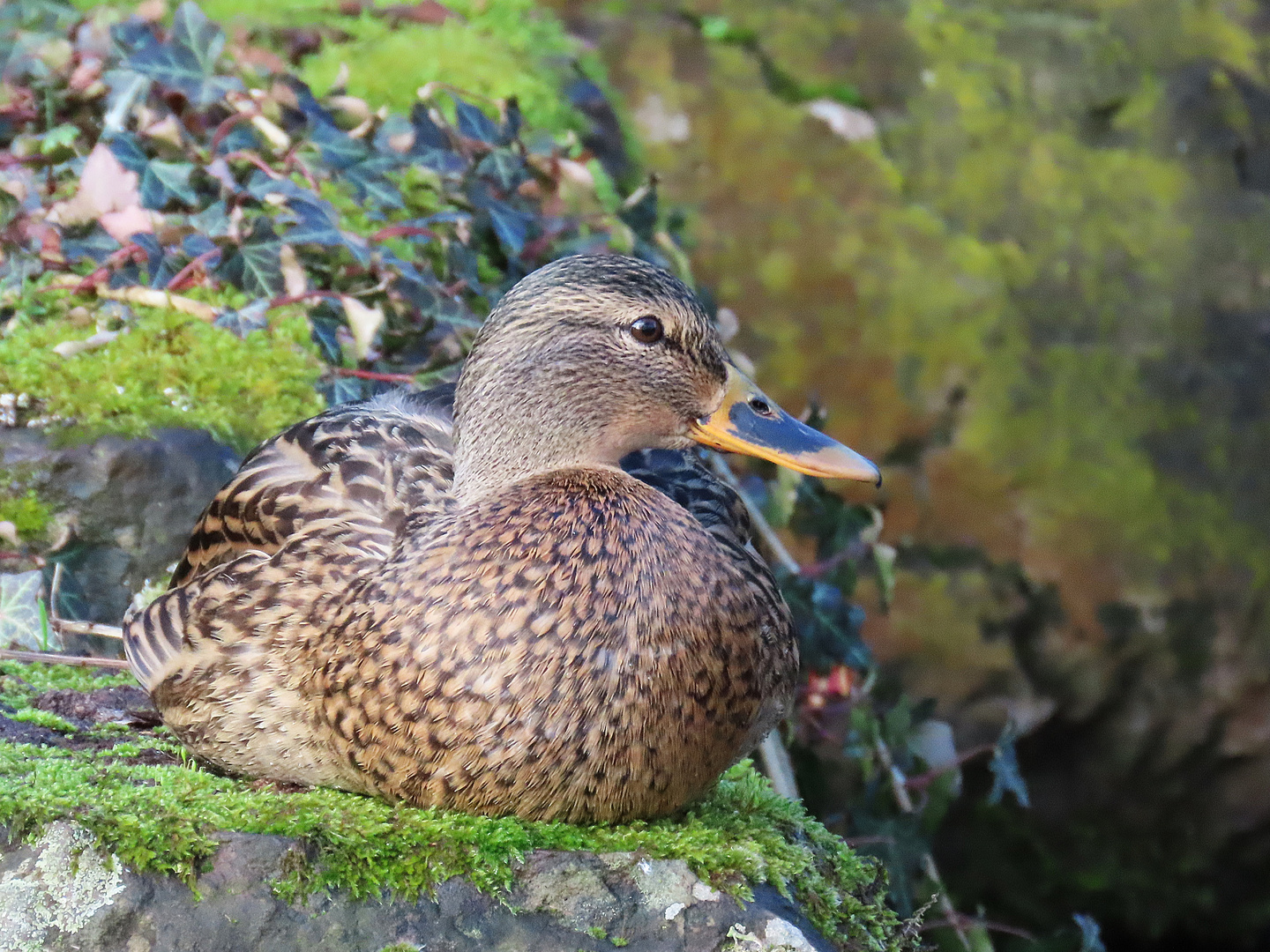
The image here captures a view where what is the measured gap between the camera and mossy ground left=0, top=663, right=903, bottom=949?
6.86 ft

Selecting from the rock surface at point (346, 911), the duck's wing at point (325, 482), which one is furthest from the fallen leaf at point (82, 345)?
the rock surface at point (346, 911)

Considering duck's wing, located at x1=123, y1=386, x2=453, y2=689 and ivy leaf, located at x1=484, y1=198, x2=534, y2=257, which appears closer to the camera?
duck's wing, located at x1=123, y1=386, x2=453, y2=689

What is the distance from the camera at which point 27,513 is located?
3576 millimetres

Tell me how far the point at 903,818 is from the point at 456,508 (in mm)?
1907

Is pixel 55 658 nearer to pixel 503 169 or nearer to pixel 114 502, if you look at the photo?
pixel 114 502

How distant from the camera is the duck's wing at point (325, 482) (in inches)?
105

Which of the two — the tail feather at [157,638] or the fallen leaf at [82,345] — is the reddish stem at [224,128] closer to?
the fallen leaf at [82,345]

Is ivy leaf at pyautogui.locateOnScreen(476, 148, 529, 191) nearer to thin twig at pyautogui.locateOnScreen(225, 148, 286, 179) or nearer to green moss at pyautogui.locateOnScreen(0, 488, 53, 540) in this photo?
thin twig at pyautogui.locateOnScreen(225, 148, 286, 179)

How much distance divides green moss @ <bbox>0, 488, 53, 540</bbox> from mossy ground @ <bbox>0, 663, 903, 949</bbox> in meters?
1.17

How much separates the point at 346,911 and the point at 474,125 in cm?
313

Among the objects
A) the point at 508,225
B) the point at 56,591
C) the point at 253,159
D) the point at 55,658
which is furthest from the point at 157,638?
the point at 253,159

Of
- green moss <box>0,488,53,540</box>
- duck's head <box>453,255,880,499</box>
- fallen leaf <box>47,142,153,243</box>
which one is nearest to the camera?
duck's head <box>453,255,880,499</box>

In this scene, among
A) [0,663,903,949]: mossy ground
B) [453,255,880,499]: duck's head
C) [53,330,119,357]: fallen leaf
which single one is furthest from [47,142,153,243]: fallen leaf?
[0,663,903,949]: mossy ground

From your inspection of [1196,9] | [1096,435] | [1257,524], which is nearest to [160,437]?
[1096,435]
